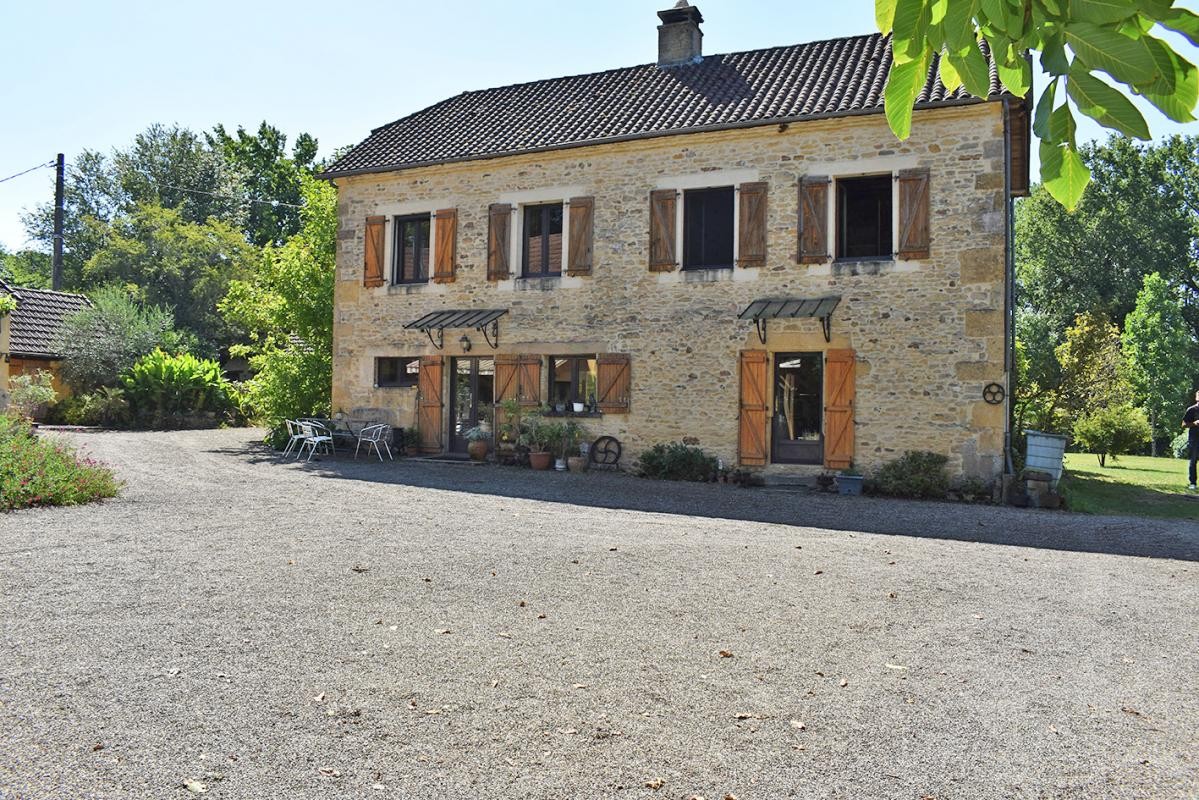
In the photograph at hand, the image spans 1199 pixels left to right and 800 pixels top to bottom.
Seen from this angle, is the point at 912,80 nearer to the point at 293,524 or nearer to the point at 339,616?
the point at 339,616

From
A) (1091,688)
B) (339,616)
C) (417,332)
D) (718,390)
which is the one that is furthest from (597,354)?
(1091,688)

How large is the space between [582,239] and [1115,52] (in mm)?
13287

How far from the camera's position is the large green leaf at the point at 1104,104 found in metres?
1.39

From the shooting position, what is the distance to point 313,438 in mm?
15203

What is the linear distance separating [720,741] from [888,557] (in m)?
4.42

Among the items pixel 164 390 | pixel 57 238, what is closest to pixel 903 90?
pixel 164 390

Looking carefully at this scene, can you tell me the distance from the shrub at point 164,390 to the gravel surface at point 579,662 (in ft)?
48.8

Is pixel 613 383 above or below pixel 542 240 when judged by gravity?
below

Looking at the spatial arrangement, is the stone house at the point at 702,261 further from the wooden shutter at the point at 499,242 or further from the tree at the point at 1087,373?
the tree at the point at 1087,373

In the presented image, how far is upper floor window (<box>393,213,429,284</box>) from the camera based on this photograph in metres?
16.1

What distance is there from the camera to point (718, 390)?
13.4 m

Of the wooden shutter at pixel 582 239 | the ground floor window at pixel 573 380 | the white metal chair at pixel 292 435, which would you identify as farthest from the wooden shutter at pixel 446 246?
the white metal chair at pixel 292 435

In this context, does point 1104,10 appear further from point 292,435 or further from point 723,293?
→ point 292,435

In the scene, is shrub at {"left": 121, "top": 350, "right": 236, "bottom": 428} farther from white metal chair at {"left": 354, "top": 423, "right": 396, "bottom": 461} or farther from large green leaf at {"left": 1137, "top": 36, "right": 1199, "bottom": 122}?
large green leaf at {"left": 1137, "top": 36, "right": 1199, "bottom": 122}
